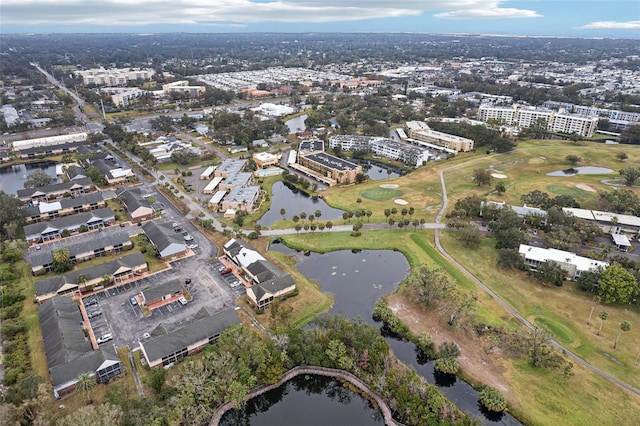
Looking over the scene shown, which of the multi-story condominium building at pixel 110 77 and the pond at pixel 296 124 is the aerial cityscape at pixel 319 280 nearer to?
the pond at pixel 296 124

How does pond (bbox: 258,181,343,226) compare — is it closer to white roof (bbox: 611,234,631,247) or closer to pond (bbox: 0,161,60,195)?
white roof (bbox: 611,234,631,247)

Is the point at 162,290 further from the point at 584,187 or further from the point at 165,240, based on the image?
the point at 584,187

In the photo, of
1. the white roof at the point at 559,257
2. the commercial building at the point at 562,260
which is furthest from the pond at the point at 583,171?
the commercial building at the point at 562,260

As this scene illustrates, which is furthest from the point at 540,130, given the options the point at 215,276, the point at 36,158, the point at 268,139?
the point at 36,158

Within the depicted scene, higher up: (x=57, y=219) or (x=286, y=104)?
(x=286, y=104)

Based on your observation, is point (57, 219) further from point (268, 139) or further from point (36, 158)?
point (268, 139)

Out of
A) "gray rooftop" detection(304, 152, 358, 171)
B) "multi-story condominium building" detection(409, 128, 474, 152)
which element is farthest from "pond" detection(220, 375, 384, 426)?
"multi-story condominium building" detection(409, 128, 474, 152)
